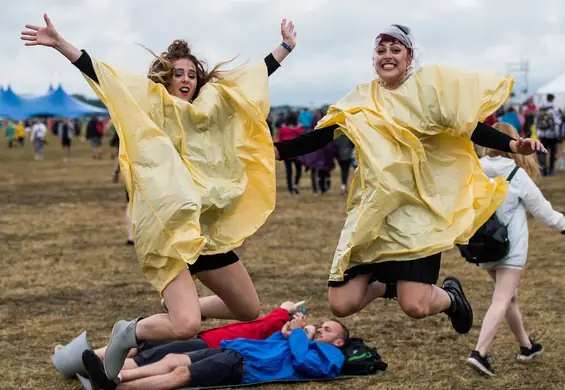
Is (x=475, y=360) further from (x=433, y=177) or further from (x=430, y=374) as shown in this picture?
(x=433, y=177)

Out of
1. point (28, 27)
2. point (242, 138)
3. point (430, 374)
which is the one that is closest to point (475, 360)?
point (430, 374)

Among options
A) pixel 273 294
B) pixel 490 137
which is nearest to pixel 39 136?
pixel 273 294

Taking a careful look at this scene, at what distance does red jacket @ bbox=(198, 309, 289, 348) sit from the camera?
257 inches

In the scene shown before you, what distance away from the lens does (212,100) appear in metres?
5.46

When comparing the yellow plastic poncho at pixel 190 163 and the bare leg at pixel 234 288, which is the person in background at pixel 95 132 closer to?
the yellow plastic poncho at pixel 190 163

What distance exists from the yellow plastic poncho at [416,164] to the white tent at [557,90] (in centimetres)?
3057

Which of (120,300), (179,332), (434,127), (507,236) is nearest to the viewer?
(179,332)

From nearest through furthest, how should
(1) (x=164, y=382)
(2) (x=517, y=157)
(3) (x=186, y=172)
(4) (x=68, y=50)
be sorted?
1. (4) (x=68, y=50)
2. (3) (x=186, y=172)
3. (1) (x=164, y=382)
4. (2) (x=517, y=157)

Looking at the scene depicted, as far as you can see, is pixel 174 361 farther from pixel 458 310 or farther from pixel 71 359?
pixel 458 310

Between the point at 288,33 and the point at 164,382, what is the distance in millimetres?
2404

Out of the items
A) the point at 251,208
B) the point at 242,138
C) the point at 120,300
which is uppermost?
the point at 242,138

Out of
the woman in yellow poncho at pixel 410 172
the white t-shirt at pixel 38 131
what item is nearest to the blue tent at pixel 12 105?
the white t-shirt at pixel 38 131

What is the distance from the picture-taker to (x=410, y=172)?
5.38 meters

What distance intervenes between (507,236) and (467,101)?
4.41 ft
